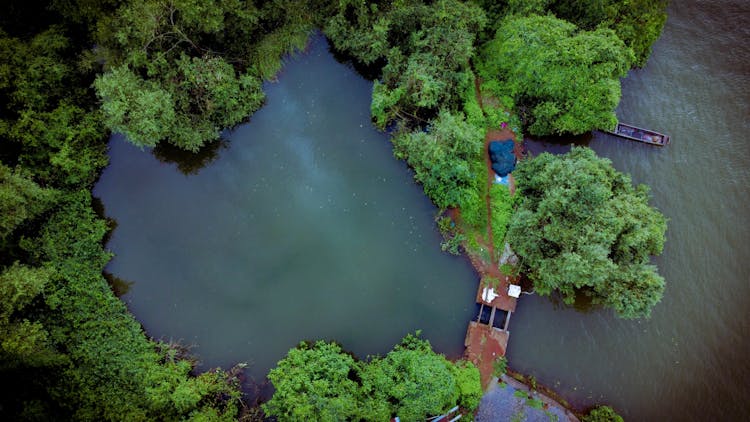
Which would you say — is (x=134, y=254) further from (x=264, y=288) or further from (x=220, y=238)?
(x=264, y=288)

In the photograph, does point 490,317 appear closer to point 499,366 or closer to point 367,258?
point 499,366

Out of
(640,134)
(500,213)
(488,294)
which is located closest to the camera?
(488,294)

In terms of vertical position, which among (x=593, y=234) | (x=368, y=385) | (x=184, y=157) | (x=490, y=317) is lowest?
(x=368, y=385)

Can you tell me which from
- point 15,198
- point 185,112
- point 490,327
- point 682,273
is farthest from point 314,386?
point 682,273

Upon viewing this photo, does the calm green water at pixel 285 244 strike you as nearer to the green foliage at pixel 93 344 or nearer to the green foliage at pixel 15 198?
the green foliage at pixel 93 344

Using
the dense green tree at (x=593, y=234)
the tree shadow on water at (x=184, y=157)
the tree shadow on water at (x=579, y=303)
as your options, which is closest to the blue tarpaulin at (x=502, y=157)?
the dense green tree at (x=593, y=234)

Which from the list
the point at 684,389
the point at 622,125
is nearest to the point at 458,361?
the point at 684,389
